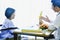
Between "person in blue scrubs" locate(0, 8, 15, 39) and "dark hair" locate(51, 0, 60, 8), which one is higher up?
"dark hair" locate(51, 0, 60, 8)

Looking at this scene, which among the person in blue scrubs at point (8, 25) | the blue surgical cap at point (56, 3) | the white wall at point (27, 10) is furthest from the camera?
the white wall at point (27, 10)

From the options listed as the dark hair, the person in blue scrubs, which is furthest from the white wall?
the dark hair

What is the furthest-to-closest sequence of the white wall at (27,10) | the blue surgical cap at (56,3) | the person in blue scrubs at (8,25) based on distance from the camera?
the white wall at (27,10) → the person in blue scrubs at (8,25) → the blue surgical cap at (56,3)

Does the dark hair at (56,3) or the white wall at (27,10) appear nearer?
the dark hair at (56,3)

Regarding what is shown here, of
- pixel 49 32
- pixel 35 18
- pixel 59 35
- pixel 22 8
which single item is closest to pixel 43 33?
pixel 49 32

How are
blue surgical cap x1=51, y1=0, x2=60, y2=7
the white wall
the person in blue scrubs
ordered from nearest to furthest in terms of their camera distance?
blue surgical cap x1=51, y1=0, x2=60, y2=7, the person in blue scrubs, the white wall

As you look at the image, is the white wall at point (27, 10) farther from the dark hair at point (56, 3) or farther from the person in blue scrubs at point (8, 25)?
the dark hair at point (56, 3)

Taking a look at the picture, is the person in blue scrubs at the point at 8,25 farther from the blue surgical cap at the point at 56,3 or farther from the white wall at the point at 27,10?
the blue surgical cap at the point at 56,3

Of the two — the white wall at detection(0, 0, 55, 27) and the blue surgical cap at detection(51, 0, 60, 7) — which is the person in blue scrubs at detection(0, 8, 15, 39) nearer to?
the white wall at detection(0, 0, 55, 27)

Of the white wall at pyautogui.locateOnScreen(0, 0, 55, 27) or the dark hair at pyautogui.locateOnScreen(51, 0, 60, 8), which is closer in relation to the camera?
the dark hair at pyautogui.locateOnScreen(51, 0, 60, 8)

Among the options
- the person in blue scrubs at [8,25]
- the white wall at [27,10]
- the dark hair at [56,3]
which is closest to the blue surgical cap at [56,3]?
the dark hair at [56,3]

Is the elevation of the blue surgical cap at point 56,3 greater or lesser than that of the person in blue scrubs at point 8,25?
greater

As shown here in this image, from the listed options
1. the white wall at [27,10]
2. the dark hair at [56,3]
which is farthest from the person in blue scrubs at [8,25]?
the dark hair at [56,3]

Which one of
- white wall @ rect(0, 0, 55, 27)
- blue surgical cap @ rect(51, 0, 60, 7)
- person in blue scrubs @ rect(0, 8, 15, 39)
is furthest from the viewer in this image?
white wall @ rect(0, 0, 55, 27)
